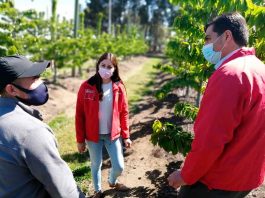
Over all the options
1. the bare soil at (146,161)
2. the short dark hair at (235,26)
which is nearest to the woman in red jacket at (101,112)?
the bare soil at (146,161)

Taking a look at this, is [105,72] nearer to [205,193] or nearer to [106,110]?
[106,110]

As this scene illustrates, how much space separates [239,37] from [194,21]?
4132mm

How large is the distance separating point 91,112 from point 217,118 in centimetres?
262

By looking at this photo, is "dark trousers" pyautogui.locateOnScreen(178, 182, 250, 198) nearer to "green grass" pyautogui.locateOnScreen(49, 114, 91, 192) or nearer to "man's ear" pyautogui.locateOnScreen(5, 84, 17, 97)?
"man's ear" pyautogui.locateOnScreen(5, 84, 17, 97)

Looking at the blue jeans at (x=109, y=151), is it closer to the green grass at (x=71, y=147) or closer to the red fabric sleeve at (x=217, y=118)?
the green grass at (x=71, y=147)

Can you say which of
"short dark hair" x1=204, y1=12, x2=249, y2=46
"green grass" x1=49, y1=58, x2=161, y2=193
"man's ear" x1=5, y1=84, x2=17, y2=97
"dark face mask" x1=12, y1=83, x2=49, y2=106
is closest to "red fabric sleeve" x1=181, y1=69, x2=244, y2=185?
"short dark hair" x1=204, y1=12, x2=249, y2=46

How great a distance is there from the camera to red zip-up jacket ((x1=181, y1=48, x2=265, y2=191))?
8.20ft

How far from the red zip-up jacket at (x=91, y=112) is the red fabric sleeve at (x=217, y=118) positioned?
240cm

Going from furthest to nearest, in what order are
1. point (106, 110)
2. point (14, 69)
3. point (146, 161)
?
point (146, 161), point (106, 110), point (14, 69)

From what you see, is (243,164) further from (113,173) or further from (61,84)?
(61,84)

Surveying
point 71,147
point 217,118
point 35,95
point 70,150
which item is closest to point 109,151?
point 35,95

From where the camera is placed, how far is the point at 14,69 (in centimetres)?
238

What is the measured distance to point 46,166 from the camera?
7.25 ft

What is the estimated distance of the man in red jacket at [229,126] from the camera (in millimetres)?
2508
